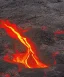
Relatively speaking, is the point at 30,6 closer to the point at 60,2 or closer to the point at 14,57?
the point at 60,2

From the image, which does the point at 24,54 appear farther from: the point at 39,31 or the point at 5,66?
the point at 39,31

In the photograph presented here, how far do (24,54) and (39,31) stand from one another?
51.8 inches

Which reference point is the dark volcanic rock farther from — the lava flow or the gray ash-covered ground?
the lava flow

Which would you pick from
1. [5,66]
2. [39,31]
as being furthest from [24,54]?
[39,31]

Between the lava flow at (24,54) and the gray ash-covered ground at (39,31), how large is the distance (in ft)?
0.43

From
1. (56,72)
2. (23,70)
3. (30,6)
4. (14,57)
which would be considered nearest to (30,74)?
(23,70)

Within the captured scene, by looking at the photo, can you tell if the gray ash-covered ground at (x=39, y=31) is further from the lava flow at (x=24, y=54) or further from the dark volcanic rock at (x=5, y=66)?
the lava flow at (x=24, y=54)

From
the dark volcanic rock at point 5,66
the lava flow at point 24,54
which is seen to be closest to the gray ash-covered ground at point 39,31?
the dark volcanic rock at point 5,66

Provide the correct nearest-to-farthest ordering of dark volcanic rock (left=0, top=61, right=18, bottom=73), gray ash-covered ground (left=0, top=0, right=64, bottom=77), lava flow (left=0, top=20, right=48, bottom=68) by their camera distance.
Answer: gray ash-covered ground (left=0, top=0, right=64, bottom=77)
dark volcanic rock (left=0, top=61, right=18, bottom=73)
lava flow (left=0, top=20, right=48, bottom=68)

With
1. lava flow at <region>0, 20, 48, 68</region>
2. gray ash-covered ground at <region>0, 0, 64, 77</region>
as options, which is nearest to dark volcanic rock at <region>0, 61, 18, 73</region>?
gray ash-covered ground at <region>0, 0, 64, 77</region>

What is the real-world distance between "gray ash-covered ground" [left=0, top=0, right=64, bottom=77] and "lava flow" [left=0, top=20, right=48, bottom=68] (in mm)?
130

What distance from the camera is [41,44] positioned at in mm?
6332

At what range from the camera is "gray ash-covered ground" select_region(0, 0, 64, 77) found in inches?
196

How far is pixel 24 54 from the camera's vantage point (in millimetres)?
5848
